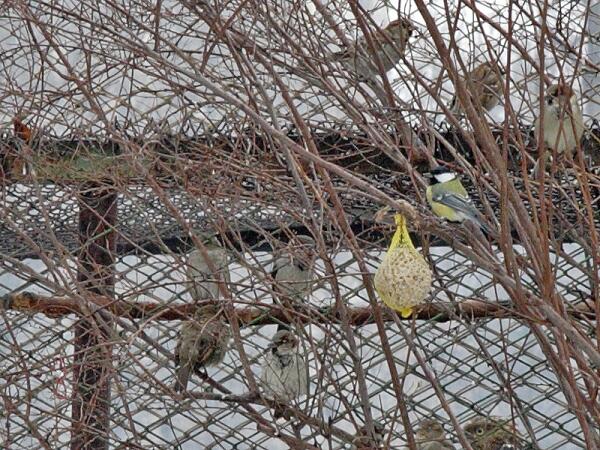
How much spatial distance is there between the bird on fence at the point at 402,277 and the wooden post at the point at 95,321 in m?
0.69

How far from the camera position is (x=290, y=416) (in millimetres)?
3311

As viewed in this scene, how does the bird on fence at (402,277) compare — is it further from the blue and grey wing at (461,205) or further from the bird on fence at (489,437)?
the bird on fence at (489,437)

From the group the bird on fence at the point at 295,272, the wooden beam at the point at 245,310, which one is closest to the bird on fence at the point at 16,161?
the wooden beam at the point at 245,310

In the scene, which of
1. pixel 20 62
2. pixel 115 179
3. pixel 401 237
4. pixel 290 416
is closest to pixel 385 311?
pixel 290 416

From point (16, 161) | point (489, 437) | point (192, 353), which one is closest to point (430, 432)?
point (489, 437)

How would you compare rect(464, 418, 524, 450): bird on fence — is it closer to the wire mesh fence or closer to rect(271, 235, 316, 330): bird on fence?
the wire mesh fence

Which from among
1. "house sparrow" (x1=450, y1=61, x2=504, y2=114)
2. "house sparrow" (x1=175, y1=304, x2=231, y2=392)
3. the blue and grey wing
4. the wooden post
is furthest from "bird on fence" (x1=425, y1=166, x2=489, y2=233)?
the wooden post

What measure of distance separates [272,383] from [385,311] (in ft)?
2.39

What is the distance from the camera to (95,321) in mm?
3016

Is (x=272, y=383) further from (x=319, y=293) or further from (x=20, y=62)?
(x=20, y=62)

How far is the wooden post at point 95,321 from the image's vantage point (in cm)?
318

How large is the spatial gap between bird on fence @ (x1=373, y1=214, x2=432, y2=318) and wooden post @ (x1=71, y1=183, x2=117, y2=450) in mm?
685

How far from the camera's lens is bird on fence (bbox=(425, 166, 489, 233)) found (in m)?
3.43

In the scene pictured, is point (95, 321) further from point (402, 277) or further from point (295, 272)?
point (295, 272)
